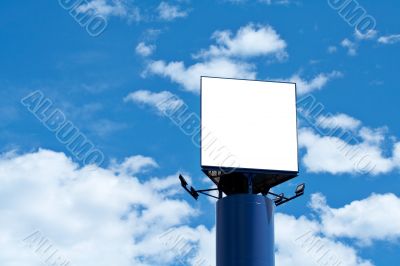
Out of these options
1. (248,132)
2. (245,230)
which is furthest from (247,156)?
(245,230)

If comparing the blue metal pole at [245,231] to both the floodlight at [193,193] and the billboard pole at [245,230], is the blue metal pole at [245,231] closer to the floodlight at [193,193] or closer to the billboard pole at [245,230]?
the billboard pole at [245,230]

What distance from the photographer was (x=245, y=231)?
4547 cm

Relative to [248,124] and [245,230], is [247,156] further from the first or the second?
[245,230]

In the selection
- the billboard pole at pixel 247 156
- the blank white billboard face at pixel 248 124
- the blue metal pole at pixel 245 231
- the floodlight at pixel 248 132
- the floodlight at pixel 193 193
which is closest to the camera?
the blue metal pole at pixel 245 231

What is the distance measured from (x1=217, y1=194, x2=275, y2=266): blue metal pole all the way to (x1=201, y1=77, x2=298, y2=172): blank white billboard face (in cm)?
285

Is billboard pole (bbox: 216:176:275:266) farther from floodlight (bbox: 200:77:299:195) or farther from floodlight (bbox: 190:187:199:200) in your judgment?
Result: floodlight (bbox: 190:187:199:200)

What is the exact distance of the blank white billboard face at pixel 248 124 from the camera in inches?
1902

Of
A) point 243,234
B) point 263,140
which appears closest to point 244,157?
point 263,140

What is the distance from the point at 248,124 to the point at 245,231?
8.67 meters

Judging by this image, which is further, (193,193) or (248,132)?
(248,132)

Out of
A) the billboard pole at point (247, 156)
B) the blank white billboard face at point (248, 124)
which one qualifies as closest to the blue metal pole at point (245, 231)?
the billboard pole at point (247, 156)

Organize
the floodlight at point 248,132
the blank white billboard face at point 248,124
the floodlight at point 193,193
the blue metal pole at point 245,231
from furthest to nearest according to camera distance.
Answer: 1. the floodlight at point 193,193
2. the blank white billboard face at point 248,124
3. the floodlight at point 248,132
4. the blue metal pole at point 245,231

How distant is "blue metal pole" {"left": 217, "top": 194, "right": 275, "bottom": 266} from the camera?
44875mm

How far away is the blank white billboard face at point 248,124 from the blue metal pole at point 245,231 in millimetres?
2852
